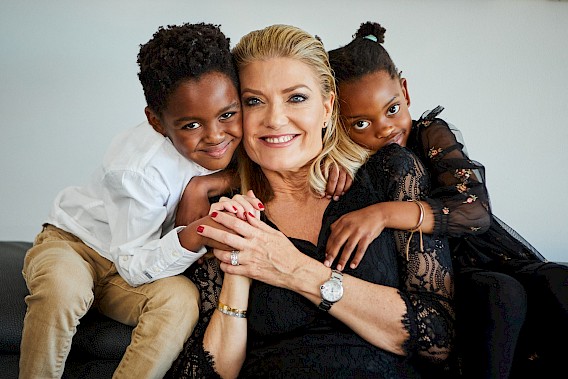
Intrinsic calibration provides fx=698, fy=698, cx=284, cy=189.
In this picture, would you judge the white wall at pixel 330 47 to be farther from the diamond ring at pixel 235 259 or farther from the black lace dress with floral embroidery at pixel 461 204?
the diamond ring at pixel 235 259

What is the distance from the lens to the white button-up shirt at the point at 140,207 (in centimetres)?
193

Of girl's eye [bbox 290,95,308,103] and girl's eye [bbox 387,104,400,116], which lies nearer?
girl's eye [bbox 290,95,308,103]

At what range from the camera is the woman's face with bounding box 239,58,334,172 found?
78.2 inches

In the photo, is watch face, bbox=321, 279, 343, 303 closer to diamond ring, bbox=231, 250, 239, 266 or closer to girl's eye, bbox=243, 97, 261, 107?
diamond ring, bbox=231, 250, 239, 266

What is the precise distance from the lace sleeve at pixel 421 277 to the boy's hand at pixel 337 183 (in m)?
0.11

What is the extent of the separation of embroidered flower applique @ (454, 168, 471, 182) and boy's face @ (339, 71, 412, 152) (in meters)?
0.25

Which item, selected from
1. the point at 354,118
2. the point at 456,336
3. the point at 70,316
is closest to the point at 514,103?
the point at 354,118

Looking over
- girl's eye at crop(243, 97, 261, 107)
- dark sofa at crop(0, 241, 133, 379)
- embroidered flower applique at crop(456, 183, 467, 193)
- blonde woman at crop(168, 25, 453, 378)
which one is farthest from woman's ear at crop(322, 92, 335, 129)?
dark sofa at crop(0, 241, 133, 379)

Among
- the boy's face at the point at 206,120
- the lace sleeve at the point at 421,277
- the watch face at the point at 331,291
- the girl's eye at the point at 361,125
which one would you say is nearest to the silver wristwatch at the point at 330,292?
the watch face at the point at 331,291

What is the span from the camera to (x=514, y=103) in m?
3.39

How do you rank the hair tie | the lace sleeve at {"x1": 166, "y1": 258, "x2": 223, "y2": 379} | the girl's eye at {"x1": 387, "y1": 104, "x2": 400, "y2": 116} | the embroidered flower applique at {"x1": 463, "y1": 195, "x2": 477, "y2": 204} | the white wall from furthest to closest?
the white wall
the hair tie
the girl's eye at {"x1": 387, "y1": 104, "x2": 400, "y2": 116}
the embroidered flower applique at {"x1": 463, "y1": 195, "x2": 477, "y2": 204}
the lace sleeve at {"x1": 166, "y1": 258, "x2": 223, "y2": 379}

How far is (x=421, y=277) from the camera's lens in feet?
6.21

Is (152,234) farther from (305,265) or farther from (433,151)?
(433,151)

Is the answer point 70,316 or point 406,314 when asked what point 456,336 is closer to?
point 406,314
